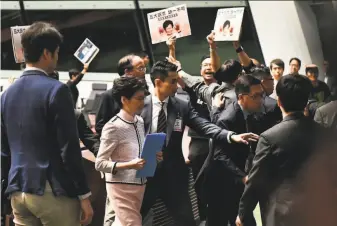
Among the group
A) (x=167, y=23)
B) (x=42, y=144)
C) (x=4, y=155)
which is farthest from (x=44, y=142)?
(x=167, y=23)

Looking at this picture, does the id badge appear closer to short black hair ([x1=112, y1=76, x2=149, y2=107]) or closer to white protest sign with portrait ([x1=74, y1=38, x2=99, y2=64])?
short black hair ([x1=112, y1=76, x2=149, y2=107])

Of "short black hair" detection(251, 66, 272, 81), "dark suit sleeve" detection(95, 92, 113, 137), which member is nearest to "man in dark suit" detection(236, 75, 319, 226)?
"dark suit sleeve" detection(95, 92, 113, 137)

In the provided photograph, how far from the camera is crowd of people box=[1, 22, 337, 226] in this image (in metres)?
1.95

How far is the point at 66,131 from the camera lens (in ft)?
6.68

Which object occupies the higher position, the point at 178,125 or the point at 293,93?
the point at 293,93

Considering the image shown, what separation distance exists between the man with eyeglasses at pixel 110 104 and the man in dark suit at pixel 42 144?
0.70 metres

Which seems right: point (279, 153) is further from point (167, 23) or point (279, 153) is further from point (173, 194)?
point (167, 23)

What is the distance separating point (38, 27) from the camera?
6.81 ft

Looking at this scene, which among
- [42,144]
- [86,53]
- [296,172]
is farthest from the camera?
[86,53]

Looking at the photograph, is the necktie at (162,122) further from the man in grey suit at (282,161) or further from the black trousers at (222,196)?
the man in grey suit at (282,161)

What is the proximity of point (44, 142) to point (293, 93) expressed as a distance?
41.9 inches

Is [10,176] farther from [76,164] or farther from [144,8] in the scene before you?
[144,8]

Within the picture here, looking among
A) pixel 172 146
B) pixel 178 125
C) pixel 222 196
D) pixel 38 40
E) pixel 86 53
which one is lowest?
pixel 222 196

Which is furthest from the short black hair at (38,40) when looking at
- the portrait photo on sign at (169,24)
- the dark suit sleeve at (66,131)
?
the portrait photo on sign at (169,24)
